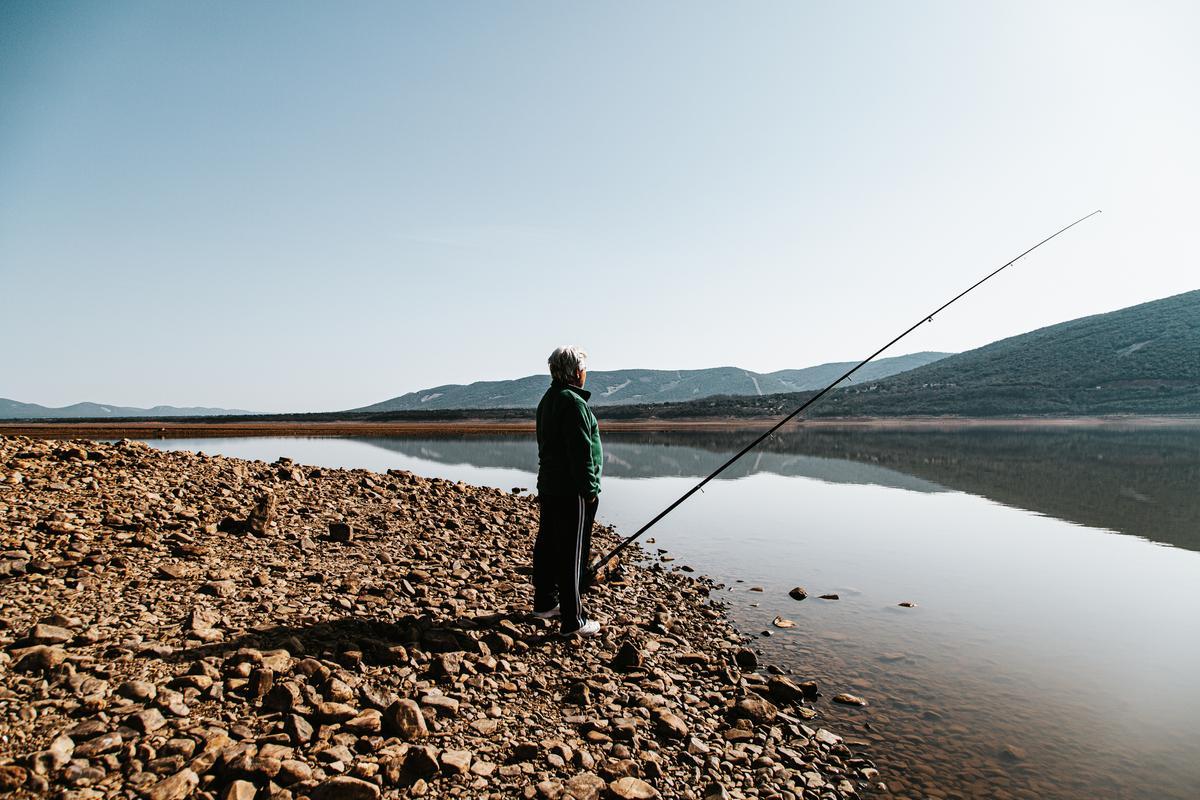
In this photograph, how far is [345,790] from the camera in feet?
10.1

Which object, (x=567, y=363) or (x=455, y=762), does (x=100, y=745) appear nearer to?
(x=455, y=762)

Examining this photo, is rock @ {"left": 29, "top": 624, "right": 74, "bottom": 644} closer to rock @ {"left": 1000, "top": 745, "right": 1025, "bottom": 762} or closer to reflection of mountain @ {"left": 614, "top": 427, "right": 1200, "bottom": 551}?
rock @ {"left": 1000, "top": 745, "right": 1025, "bottom": 762}

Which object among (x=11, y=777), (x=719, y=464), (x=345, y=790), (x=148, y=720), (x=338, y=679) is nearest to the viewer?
(x=11, y=777)

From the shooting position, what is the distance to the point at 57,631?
411 cm

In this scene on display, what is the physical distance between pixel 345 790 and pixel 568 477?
3.06 m

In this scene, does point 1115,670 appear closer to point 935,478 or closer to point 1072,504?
point 1072,504

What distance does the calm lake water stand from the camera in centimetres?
456

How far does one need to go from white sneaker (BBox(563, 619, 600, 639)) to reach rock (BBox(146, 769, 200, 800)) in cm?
319

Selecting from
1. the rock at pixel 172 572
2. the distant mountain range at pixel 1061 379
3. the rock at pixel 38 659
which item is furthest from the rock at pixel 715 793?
the distant mountain range at pixel 1061 379

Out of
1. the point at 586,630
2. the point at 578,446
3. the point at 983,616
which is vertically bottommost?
the point at 983,616

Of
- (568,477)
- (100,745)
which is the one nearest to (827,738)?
(568,477)

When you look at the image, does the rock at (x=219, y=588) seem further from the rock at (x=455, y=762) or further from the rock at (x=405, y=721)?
the rock at (x=455, y=762)

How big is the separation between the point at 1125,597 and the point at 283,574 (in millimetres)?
10949

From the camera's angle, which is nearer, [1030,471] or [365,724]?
[365,724]
